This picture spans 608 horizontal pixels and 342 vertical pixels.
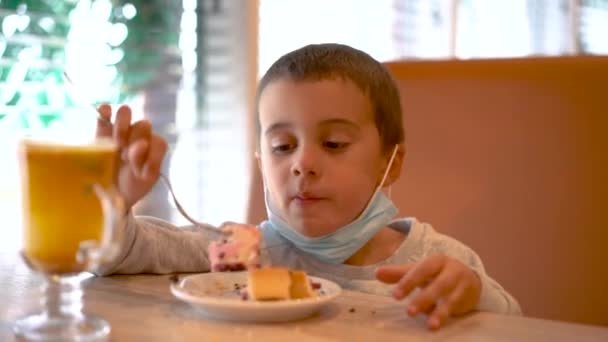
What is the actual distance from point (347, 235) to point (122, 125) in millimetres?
511

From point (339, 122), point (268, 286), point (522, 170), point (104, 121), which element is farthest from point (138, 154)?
point (522, 170)

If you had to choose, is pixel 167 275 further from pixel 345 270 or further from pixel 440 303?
pixel 440 303

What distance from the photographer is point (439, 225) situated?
1.63 meters

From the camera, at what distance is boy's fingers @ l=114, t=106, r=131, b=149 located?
97 centimetres

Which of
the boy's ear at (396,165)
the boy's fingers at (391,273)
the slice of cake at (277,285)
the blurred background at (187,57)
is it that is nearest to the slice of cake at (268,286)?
the slice of cake at (277,285)

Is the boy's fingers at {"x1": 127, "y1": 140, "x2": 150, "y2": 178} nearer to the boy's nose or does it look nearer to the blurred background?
the boy's nose

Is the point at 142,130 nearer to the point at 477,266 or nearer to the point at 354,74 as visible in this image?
the point at 354,74

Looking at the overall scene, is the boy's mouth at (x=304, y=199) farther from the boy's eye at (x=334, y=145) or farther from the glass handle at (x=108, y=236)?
the glass handle at (x=108, y=236)

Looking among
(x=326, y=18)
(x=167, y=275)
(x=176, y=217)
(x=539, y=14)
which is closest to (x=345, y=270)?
(x=167, y=275)

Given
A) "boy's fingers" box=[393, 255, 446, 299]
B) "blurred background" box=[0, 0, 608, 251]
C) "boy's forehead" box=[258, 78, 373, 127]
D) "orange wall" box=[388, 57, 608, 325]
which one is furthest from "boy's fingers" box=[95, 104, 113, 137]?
"blurred background" box=[0, 0, 608, 251]

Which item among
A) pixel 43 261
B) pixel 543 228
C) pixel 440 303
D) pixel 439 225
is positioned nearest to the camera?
pixel 43 261

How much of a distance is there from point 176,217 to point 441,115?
1400 mm

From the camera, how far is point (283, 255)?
1.42 meters

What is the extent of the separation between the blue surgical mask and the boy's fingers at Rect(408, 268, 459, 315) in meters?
0.40
